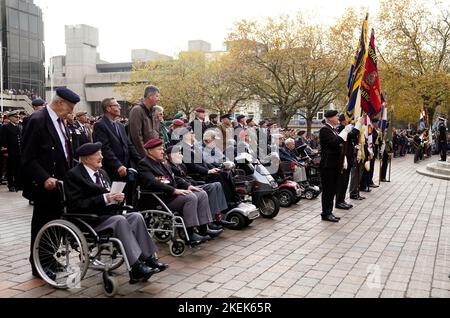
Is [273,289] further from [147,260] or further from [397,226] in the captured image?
[397,226]

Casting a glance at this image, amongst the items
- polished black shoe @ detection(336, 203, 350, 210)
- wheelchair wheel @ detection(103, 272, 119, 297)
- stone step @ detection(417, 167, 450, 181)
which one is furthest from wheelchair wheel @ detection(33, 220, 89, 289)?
stone step @ detection(417, 167, 450, 181)

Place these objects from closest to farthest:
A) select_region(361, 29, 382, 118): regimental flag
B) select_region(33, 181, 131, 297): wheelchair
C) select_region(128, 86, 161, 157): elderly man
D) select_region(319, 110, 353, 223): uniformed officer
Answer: select_region(33, 181, 131, 297): wheelchair
select_region(128, 86, 161, 157): elderly man
select_region(319, 110, 353, 223): uniformed officer
select_region(361, 29, 382, 118): regimental flag

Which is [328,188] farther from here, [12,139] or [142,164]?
[12,139]

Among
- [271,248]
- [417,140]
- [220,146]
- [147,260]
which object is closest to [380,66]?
[417,140]

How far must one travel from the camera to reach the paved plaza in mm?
4633

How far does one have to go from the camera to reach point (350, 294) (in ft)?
14.9

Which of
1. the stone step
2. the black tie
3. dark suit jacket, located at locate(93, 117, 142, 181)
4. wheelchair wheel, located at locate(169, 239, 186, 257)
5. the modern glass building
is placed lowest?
the stone step

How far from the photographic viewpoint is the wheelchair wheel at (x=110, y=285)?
14.5 ft

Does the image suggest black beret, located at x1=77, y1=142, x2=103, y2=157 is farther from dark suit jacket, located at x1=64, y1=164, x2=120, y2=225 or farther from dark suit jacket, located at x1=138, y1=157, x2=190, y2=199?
dark suit jacket, located at x1=138, y1=157, x2=190, y2=199

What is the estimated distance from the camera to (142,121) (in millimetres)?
6918

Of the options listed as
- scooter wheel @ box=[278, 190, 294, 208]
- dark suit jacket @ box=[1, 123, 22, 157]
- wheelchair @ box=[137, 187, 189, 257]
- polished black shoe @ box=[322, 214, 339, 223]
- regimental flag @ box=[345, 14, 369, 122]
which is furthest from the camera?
dark suit jacket @ box=[1, 123, 22, 157]

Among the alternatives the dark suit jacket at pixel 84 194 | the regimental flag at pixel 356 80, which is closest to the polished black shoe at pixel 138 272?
the dark suit jacket at pixel 84 194

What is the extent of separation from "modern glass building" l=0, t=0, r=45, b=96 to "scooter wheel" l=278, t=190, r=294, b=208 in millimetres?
39727

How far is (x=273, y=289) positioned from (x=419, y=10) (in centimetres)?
3148
